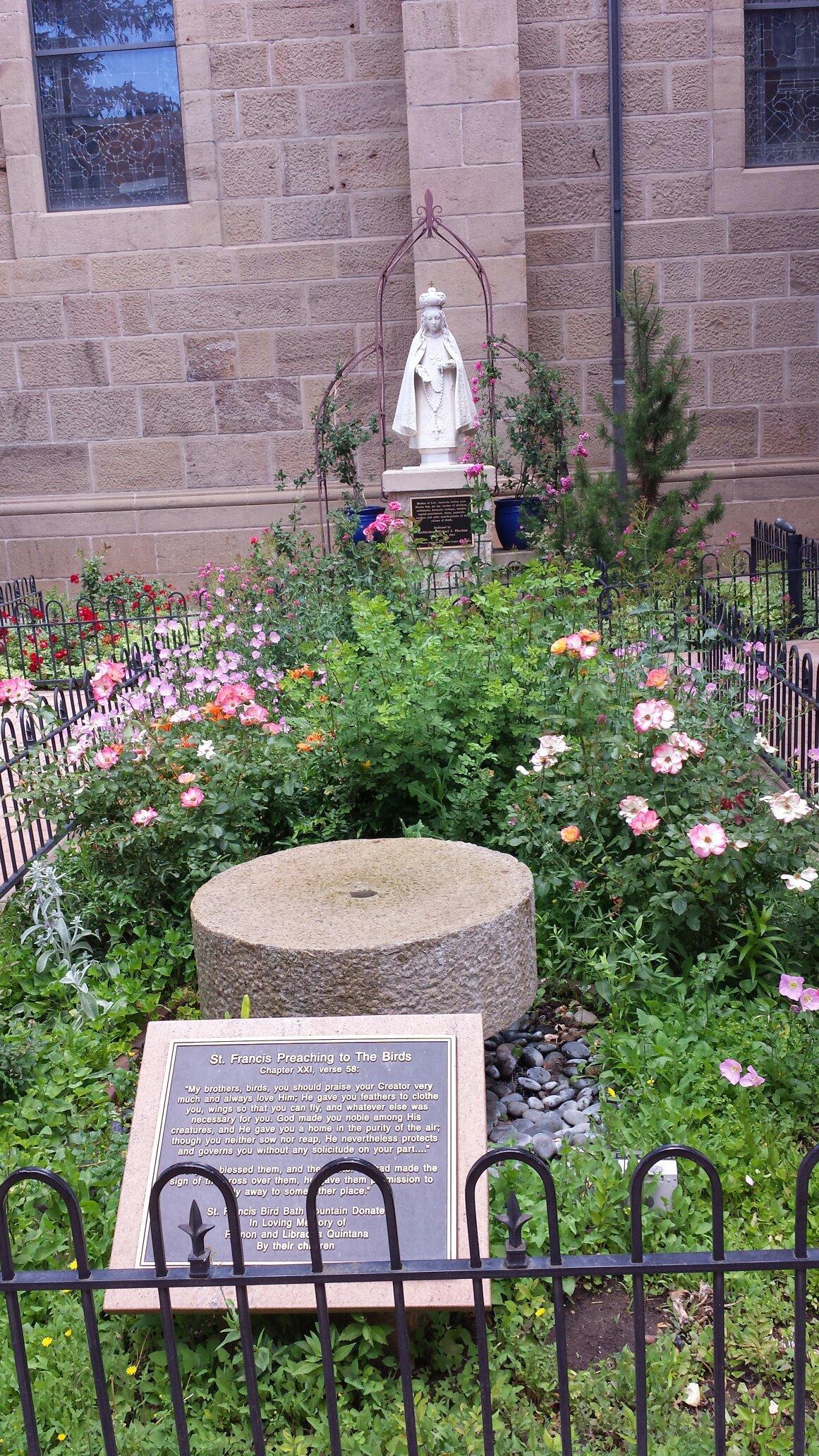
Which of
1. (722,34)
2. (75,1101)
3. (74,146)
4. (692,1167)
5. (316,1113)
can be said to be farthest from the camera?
(74,146)

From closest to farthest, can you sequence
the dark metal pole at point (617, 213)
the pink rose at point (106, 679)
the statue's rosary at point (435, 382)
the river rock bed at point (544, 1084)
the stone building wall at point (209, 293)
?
the river rock bed at point (544, 1084) → the pink rose at point (106, 679) → the statue's rosary at point (435, 382) → the dark metal pole at point (617, 213) → the stone building wall at point (209, 293)

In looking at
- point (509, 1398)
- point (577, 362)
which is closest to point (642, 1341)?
point (509, 1398)

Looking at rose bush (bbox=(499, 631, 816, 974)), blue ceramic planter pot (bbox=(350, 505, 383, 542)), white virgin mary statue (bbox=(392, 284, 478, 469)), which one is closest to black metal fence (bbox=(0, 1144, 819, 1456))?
rose bush (bbox=(499, 631, 816, 974))

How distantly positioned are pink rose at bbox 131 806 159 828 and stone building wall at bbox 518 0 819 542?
26.0 feet

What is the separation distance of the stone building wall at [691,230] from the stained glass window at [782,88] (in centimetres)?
32

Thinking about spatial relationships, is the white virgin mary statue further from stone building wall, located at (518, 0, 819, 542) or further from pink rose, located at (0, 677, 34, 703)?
pink rose, located at (0, 677, 34, 703)

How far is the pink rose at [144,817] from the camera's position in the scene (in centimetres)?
408

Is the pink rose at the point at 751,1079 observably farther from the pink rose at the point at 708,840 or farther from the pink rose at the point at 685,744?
the pink rose at the point at 685,744

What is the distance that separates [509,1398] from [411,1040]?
74 centimetres

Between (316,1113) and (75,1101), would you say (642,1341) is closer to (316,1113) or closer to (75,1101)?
(316,1113)

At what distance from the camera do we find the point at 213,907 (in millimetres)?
3406

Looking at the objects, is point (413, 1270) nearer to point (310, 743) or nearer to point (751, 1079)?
point (751, 1079)

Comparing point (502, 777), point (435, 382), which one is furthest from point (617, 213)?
point (502, 777)

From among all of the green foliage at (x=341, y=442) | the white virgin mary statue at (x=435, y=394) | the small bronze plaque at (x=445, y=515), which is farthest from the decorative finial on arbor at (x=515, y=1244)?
the green foliage at (x=341, y=442)
